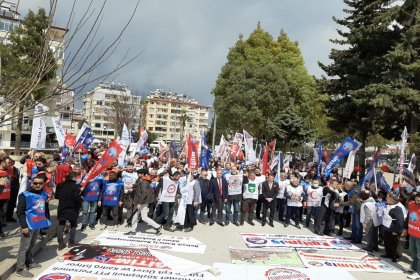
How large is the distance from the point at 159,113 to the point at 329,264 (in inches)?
4894

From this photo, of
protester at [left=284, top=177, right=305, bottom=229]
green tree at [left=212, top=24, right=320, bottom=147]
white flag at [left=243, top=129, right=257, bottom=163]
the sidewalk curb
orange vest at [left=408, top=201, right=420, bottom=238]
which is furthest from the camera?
green tree at [left=212, top=24, right=320, bottom=147]

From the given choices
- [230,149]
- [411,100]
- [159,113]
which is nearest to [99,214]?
[230,149]

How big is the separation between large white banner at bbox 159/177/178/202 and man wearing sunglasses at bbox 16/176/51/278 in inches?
173

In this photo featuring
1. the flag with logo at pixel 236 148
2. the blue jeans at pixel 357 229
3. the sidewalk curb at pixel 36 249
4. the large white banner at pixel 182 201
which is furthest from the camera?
the flag with logo at pixel 236 148

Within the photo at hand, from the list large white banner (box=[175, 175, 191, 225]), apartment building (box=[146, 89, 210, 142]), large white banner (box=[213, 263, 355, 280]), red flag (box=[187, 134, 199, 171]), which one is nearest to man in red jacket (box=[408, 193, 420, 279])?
large white banner (box=[213, 263, 355, 280])

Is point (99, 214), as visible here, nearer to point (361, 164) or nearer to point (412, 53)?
point (412, 53)

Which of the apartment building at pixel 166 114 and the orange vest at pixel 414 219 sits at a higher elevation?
the apartment building at pixel 166 114

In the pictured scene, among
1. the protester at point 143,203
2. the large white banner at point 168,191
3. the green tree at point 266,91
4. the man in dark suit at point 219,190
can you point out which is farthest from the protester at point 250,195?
the green tree at point 266,91

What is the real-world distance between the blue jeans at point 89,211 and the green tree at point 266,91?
23.5 metres

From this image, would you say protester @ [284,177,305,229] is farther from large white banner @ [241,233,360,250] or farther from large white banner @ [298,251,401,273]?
large white banner @ [298,251,401,273]

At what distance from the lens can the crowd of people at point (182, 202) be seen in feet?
28.0

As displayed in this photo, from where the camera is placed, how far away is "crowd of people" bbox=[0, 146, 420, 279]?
28.0 ft

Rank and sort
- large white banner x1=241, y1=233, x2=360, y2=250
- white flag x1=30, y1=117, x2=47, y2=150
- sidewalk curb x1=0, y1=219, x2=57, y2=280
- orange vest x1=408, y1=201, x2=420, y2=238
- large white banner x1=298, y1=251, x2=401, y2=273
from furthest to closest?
white flag x1=30, y1=117, x2=47, y2=150 → large white banner x1=241, y1=233, x2=360, y2=250 → large white banner x1=298, y1=251, x2=401, y2=273 → orange vest x1=408, y1=201, x2=420, y2=238 → sidewalk curb x1=0, y1=219, x2=57, y2=280

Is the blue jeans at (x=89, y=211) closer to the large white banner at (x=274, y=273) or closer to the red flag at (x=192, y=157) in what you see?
the red flag at (x=192, y=157)
